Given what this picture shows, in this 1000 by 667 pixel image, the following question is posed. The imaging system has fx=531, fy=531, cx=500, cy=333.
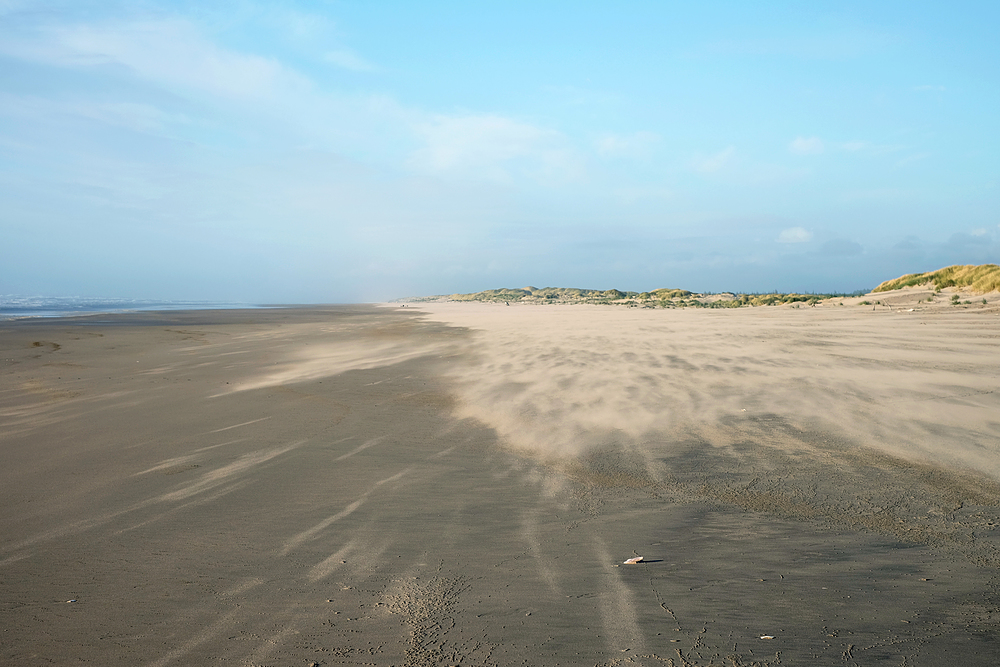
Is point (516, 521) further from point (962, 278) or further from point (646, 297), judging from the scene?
point (646, 297)

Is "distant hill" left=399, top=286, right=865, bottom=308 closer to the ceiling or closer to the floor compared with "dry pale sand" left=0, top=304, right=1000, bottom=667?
closer to the ceiling

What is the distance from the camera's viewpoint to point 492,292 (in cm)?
10038

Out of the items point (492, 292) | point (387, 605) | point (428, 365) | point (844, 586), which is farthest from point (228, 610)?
point (492, 292)

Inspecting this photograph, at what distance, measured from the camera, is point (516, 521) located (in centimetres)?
373

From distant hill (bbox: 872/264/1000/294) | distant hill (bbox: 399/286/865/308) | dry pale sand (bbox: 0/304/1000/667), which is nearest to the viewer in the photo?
dry pale sand (bbox: 0/304/1000/667)

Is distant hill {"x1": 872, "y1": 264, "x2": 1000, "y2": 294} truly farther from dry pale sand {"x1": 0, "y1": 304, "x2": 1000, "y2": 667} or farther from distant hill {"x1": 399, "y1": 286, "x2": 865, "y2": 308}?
dry pale sand {"x1": 0, "y1": 304, "x2": 1000, "y2": 667}

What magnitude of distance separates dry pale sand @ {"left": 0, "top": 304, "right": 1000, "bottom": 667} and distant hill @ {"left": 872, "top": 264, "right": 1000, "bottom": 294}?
12.4 meters

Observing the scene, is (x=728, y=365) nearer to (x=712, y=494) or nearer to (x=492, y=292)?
(x=712, y=494)

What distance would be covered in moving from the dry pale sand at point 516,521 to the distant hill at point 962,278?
12.4 metres

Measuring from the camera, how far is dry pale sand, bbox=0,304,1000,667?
7.87 ft

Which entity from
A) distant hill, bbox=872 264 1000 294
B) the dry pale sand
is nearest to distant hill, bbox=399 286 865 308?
distant hill, bbox=872 264 1000 294

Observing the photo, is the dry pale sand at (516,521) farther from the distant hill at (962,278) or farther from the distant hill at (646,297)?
the distant hill at (646,297)

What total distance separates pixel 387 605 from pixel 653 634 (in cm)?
128

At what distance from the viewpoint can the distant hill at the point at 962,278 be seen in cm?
1766
